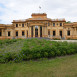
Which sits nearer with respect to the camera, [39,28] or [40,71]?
[40,71]

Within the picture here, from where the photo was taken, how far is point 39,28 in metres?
30.5

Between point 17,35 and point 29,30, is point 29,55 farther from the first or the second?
point 17,35

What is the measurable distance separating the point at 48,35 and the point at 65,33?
604cm

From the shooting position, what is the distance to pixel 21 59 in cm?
704

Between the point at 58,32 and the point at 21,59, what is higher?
the point at 58,32

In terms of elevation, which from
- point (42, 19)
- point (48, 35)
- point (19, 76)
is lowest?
point (19, 76)

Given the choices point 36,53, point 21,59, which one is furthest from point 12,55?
point 36,53

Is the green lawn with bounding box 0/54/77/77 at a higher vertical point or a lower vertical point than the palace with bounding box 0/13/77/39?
lower

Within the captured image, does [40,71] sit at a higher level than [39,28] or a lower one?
lower

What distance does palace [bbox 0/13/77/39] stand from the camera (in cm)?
3053

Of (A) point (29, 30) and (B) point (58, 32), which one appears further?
(B) point (58, 32)

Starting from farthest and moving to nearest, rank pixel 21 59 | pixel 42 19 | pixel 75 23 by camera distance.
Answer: pixel 75 23 < pixel 42 19 < pixel 21 59

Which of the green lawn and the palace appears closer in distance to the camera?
the green lawn

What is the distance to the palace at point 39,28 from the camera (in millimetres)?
30534
